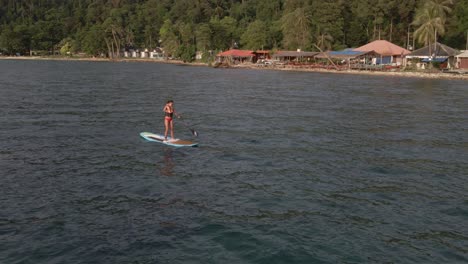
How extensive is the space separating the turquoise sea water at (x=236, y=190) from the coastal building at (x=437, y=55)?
62.6 metres

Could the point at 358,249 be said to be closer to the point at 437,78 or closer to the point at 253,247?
the point at 253,247

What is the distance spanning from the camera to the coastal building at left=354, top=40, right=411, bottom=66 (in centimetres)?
10550

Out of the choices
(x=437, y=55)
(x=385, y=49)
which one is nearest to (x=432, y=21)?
(x=437, y=55)

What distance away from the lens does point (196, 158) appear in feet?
80.2

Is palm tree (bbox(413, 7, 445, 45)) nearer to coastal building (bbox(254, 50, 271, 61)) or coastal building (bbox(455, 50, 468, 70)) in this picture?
coastal building (bbox(455, 50, 468, 70))

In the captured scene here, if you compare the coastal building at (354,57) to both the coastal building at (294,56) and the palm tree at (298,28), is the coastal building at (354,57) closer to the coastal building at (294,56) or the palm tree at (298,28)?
the coastal building at (294,56)

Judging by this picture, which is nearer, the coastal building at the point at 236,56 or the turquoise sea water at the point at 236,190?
the turquoise sea water at the point at 236,190

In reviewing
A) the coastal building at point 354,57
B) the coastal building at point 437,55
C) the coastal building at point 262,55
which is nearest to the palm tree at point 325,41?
the coastal building at point 354,57

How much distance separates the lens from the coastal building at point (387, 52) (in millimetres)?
105500

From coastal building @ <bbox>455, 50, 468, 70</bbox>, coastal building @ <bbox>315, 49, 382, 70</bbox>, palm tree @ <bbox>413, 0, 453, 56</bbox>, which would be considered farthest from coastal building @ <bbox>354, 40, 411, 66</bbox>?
coastal building @ <bbox>455, 50, 468, 70</bbox>

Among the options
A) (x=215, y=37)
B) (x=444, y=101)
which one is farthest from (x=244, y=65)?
(x=444, y=101)

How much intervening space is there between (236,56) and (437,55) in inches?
2351

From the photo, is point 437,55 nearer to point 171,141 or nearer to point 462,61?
point 462,61

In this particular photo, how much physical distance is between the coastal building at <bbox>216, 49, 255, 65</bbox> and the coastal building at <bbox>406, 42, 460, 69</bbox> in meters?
50.9
